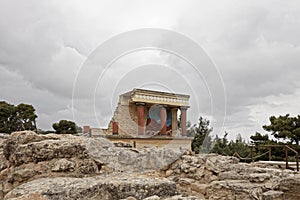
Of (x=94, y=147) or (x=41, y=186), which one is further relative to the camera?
(x=94, y=147)

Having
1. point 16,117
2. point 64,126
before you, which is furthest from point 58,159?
point 16,117

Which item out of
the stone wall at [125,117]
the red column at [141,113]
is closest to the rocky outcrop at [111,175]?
the stone wall at [125,117]

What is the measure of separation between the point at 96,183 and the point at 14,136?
218 cm

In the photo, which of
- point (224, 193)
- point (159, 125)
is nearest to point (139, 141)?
point (159, 125)

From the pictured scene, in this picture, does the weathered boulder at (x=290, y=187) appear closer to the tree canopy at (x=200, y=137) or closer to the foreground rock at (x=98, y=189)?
the foreground rock at (x=98, y=189)

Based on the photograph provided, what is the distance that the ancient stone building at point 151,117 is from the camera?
Answer: 15586 millimetres

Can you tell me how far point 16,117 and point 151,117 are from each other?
11.8 meters

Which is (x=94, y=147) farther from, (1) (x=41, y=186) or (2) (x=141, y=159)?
(1) (x=41, y=186)

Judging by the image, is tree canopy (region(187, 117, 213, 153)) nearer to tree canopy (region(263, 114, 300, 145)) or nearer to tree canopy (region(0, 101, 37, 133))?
tree canopy (region(263, 114, 300, 145))

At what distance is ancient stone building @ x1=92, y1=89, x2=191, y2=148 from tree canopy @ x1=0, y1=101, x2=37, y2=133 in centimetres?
940

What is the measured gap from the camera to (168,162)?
17.3ft

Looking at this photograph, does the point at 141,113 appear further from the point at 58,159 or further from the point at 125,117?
the point at 58,159

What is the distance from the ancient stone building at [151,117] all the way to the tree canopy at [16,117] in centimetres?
940

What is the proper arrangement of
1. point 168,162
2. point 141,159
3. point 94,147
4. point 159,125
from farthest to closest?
point 159,125, point 168,162, point 141,159, point 94,147
